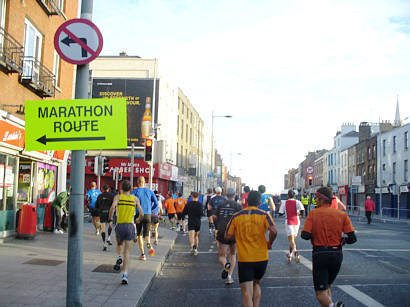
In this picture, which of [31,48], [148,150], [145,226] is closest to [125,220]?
[145,226]

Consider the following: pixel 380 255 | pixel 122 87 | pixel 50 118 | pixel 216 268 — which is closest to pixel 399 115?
pixel 122 87

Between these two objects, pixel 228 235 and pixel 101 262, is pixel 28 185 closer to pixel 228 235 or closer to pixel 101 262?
pixel 101 262

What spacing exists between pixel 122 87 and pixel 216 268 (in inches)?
1118

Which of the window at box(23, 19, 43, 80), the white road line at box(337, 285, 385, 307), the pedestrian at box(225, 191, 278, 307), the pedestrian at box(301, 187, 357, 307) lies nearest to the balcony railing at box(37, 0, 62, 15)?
the window at box(23, 19, 43, 80)

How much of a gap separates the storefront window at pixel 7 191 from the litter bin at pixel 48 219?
7.99 ft

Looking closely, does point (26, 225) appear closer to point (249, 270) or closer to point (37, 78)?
point (37, 78)

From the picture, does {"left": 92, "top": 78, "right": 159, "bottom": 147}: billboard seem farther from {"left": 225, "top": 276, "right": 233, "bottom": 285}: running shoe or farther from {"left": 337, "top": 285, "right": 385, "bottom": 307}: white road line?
{"left": 337, "top": 285, "right": 385, "bottom": 307}: white road line

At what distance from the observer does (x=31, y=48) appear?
13.7 m

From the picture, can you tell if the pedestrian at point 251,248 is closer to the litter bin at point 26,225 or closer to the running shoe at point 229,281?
the running shoe at point 229,281

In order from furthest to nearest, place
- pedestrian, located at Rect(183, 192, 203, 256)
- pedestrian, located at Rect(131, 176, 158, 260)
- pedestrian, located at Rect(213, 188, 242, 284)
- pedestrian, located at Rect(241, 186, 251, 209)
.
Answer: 1. pedestrian, located at Rect(241, 186, 251, 209)
2. pedestrian, located at Rect(183, 192, 203, 256)
3. pedestrian, located at Rect(131, 176, 158, 260)
4. pedestrian, located at Rect(213, 188, 242, 284)

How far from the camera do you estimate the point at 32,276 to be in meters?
A: 7.63

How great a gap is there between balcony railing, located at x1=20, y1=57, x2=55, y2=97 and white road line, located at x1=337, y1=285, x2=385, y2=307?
10.2 m

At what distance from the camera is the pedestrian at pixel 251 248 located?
216 inches

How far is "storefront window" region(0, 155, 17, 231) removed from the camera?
40.0 ft
